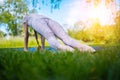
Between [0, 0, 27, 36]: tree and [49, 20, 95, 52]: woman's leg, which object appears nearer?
[49, 20, 95, 52]: woman's leg

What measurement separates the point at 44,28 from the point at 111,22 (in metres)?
1.03

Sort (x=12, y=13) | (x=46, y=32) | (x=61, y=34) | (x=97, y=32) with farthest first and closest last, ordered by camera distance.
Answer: (x=12, y=13), (x=97, y=32), (x=61, y=34), (x=46, y=32)

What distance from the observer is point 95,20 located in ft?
19.1

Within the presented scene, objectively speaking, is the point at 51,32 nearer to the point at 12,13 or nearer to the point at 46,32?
the point at 46,32

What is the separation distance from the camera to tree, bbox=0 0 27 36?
5.88 metres

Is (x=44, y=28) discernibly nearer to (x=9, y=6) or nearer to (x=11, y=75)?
(x=9, y=6)

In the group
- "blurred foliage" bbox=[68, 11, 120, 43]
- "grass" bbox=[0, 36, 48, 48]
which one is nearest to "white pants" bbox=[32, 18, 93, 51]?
"blurred foliage" bbox=[68, 11, 120, 43]

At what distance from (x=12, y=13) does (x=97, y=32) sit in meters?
1.41

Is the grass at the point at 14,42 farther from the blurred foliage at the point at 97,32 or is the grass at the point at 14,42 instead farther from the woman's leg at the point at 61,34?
the blurred foliage at the point at 97,32

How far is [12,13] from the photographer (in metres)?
6.02

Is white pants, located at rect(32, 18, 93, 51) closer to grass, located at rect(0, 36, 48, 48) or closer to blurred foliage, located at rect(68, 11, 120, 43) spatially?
blurred foliage, located at rect(68, 11, 120, 43)

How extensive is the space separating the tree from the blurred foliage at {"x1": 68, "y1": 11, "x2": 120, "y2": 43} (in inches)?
34.7

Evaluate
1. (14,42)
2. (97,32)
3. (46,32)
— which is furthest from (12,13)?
(97,32)

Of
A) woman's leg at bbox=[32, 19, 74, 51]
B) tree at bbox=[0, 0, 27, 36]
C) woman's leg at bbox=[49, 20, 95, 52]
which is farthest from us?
tree at bbox=[0, 0, 27, 36]
